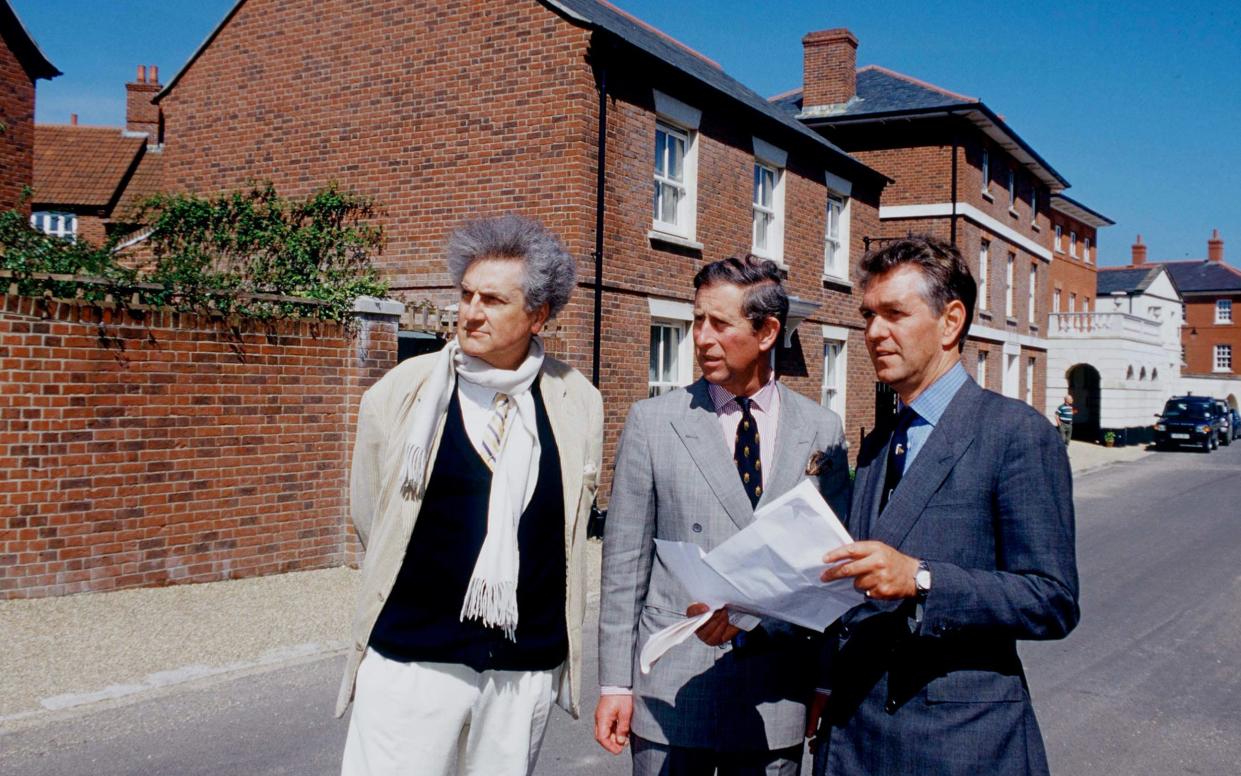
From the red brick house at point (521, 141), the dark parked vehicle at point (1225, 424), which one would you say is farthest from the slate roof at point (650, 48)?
the dark parked vehicle at point (1225, 424)

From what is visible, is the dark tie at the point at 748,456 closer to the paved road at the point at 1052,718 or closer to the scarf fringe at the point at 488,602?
the scarf fringe at the point at 488,602

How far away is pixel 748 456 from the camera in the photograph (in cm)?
291

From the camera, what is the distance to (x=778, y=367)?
1723 centimetres

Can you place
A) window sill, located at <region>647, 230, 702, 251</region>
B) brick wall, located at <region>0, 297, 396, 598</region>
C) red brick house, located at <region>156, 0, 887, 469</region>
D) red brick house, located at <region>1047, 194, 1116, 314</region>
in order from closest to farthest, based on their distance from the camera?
brick wall, located at <region>0, 297, 396, 598</region> → red brick house, located at <region>156, 0, 887, 469</region> → window sill, located at <region>647, 230, 702, 251</region> → red brick house, located at <region>1047, 194, 1116, 314</region>

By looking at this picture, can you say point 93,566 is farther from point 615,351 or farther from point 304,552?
point 615,351

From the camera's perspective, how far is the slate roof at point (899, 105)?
82.5 feet

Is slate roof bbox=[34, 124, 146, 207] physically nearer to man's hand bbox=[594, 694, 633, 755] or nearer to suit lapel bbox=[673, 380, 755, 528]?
suit lapel bbox=[673, 380, 755, 528]

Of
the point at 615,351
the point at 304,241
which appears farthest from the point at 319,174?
the point at 615,351

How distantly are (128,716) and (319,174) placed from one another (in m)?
10.3

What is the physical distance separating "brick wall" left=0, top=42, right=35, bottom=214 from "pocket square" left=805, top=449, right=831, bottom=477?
1894 cm

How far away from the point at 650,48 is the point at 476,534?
13.2 meters

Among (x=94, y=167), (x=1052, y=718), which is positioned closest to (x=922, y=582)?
(x=1052, y=718)

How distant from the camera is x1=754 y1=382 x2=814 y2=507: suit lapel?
112 inches

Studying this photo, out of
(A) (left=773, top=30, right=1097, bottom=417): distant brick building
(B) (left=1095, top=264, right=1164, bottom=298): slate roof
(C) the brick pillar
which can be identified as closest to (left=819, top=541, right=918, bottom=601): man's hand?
(C) the brick pillar
